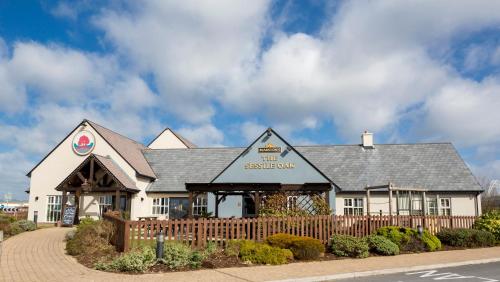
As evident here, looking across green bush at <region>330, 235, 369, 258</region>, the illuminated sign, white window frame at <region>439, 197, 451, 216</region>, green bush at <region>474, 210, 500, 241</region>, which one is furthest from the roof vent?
green bush at <region>330, 235, 369, 258</region>

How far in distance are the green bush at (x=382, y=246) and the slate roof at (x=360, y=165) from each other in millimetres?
13698

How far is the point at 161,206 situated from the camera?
3231 centimetres

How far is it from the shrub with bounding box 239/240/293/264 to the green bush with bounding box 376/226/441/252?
541cm

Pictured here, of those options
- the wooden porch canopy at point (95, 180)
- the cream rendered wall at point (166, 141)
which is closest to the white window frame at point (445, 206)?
the wooden porch canopy at point (95, 180)

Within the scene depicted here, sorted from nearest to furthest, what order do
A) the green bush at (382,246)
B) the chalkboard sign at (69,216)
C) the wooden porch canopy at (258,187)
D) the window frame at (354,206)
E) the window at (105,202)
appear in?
the green bush at (382,246), the wooden porch canopy at (258,187), the chalkboard sign at (69,216), the window frame at (354,206), the window at (105,202)

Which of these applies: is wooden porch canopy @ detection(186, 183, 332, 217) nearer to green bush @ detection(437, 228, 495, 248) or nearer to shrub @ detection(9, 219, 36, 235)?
green bush @ detection(437, 228, 495, 248)

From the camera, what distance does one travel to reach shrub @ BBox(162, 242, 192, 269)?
12354 millimetres

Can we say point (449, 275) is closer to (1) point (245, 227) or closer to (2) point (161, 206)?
(1) point (245, 227)

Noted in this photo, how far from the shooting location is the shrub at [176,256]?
12.4 meters

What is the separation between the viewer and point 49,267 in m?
12.2

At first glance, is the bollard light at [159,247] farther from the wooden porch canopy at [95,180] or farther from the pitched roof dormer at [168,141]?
the pitched roof dormer at [168,141]

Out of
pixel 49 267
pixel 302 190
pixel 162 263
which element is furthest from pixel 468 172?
pixel 49 267

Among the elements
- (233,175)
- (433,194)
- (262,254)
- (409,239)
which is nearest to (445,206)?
(433,194)

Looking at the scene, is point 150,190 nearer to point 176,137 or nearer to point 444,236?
point 176,137
